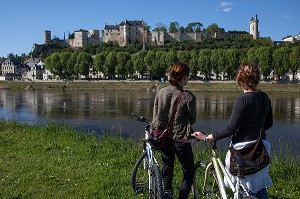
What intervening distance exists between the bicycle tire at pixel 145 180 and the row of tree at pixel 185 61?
208 ft

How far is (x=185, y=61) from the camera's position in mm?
74750

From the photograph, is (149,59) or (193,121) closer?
(193,121)

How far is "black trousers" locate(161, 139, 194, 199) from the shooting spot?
451 cm

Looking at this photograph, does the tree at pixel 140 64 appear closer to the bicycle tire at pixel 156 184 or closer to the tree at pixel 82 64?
the tree at pixel 82 64

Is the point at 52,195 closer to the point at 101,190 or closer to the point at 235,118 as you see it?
the point at 101,190

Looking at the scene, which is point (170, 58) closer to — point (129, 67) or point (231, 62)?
point (129, 67)

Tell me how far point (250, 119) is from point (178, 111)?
1.01m

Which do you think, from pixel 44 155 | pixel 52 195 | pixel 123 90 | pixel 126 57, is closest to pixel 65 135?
pixel 44 155

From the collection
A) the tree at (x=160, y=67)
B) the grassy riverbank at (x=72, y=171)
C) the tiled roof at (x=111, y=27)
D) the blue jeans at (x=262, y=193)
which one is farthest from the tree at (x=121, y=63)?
the blue jeans at (x=262, y=193)

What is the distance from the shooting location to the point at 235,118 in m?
3.74

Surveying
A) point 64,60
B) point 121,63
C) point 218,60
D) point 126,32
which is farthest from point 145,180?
point 126,32

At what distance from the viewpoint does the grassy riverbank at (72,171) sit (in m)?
5.53

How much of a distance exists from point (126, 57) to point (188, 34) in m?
55.7

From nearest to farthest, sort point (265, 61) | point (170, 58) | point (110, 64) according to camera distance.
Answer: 1. point (265, 61)
2. point (170, 58)
3. point (110, 64)
